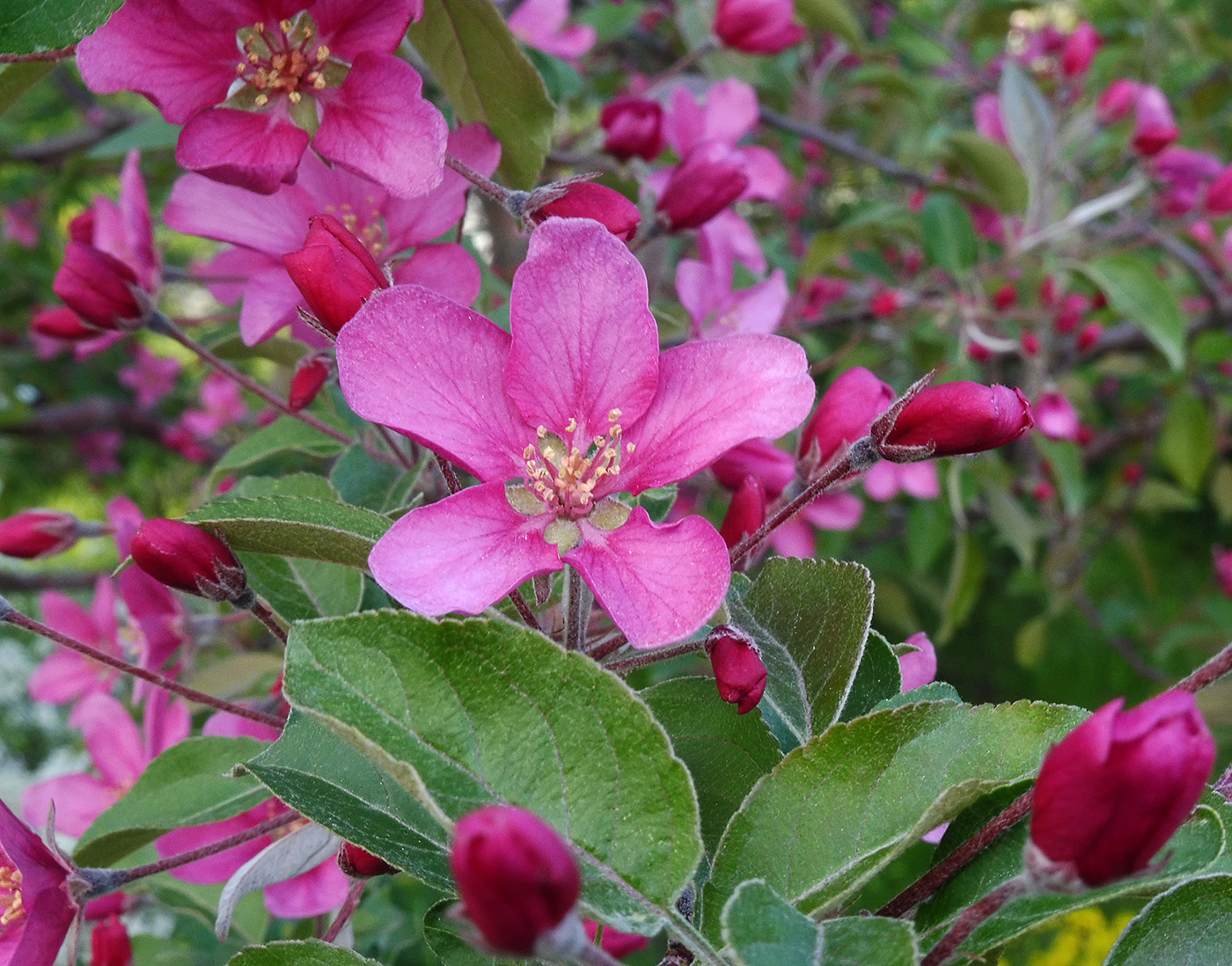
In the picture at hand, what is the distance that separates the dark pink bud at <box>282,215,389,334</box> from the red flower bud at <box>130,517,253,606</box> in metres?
0.22

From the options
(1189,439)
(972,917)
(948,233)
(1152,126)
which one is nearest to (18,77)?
(972,917)

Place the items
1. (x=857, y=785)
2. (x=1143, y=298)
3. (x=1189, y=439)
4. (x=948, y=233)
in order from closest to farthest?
(x=857, y=785) < (x=1143, y=298) < (x=948, y=233) < (x=1189, y=439)

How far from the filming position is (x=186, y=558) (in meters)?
0.82

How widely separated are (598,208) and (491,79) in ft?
0.78

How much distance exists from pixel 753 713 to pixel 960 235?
171cm

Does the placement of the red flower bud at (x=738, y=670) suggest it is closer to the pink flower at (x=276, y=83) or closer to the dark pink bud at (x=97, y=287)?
the pink flower at (x=276, y=83)

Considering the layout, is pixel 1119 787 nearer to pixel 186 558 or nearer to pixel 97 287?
pixel 186 558

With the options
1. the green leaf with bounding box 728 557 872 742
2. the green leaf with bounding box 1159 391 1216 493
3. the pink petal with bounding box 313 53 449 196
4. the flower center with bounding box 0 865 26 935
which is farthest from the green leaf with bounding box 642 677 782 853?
the green leaf with bounding box 1159 391 1216 493

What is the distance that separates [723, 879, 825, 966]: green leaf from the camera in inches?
22.4

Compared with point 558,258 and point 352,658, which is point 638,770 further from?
point 558,258

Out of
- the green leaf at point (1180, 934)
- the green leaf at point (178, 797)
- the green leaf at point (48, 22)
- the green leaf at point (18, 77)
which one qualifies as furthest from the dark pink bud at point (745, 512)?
the green leaf at point (18, 77)

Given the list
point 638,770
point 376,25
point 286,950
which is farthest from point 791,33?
point 286,950

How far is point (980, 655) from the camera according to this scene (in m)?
4.59

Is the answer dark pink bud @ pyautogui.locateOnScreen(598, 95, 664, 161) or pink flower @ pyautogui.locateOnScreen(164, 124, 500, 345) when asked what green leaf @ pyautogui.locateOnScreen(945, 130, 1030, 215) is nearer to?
dark pink bud @ pyautogui.locateOnScreen(598, 95, 664, 161)
